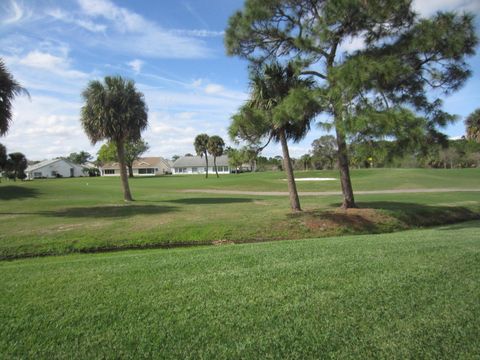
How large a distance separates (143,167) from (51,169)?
29214mm

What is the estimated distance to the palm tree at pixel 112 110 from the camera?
63.3ft

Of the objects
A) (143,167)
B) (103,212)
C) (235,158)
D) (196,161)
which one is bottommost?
(103,212)

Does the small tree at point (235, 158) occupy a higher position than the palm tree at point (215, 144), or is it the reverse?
the palm tree at point (215, 144)

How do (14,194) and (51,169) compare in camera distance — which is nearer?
(14,194)

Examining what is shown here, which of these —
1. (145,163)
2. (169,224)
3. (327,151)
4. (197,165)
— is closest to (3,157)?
(169,224)

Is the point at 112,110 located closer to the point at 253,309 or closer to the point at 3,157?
the point at 253,309

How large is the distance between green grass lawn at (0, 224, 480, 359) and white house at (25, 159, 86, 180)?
3514 inches

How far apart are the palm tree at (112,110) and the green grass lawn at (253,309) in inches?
587

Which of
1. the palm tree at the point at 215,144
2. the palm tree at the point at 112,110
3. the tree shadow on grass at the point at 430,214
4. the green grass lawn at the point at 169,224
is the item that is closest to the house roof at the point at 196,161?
the palm tree at the point at 215,144

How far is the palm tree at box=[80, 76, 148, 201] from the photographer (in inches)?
759

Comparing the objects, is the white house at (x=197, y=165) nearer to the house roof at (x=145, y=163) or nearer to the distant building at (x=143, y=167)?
the distant building at (x=143, y=167)

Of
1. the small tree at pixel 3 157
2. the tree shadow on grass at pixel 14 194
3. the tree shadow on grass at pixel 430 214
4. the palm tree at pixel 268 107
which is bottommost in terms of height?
the tree shadow on grass at pixel 430 214

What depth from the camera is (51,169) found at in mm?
84562

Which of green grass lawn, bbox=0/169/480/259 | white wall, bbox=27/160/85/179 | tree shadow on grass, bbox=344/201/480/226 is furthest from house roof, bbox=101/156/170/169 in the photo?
tree shadow on grass, bbox=344/201/480/226
